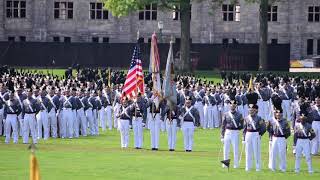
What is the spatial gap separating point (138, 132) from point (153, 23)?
6008 cm

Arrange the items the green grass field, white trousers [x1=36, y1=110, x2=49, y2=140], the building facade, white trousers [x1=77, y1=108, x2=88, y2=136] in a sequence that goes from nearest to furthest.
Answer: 1. the green grass field
2. white trousers [x1=36, y1=110, x2=49, y2=140]
3. white trousers [x1=77, y1=108, x2=88, y2=136]
4. the building facade

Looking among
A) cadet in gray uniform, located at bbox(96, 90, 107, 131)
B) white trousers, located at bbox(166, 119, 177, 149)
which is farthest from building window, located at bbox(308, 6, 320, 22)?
white trousers, located at bbox(166, 119, 177, 149)

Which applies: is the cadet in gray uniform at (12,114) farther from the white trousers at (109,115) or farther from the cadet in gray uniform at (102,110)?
the white trousers at (109,115)

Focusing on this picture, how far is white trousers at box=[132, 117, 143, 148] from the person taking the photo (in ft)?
128

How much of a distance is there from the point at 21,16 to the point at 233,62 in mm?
21523

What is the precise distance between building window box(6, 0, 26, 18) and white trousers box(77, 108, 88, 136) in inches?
2043

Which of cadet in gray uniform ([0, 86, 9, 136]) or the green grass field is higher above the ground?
cadet in gray uniform ([0, 86, 9, 136])

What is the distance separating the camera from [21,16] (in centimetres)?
9656

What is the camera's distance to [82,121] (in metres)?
45.7

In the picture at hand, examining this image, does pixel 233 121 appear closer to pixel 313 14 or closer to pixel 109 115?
pixel 109 115

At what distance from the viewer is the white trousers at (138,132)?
128 feet

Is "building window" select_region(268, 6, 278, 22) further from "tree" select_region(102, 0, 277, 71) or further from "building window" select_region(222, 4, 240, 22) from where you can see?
"tree" select_region(102, 0, 277, 71)

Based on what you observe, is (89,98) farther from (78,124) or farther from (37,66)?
(37,66)

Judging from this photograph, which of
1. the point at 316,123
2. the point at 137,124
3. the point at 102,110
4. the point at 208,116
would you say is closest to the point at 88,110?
the point at 102,110
